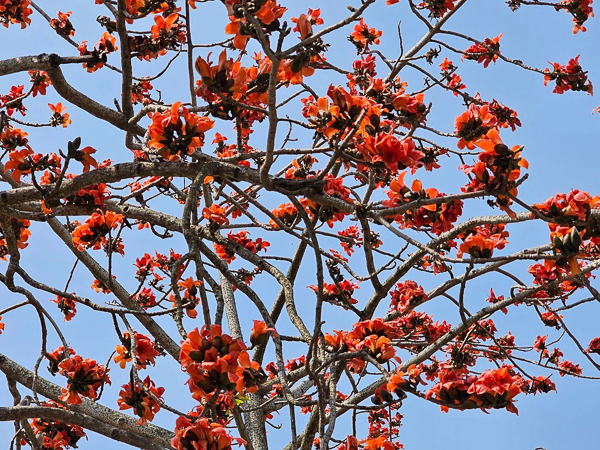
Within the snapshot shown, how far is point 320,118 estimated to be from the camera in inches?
84.0

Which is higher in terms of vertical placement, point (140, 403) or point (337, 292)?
point (337, 292)

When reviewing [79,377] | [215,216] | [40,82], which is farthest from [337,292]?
[40,82]

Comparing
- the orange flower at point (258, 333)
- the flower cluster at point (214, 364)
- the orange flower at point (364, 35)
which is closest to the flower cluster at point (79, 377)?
the orange flower at point (258, 333)

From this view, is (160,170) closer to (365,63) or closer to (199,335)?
(199,335)

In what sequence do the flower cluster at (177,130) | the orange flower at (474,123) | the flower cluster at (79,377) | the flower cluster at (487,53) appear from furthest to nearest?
the flower cluster at (487,53), the flower cluster at (79,377), the orange flower at (474,123), the flower cluster at (177,130)

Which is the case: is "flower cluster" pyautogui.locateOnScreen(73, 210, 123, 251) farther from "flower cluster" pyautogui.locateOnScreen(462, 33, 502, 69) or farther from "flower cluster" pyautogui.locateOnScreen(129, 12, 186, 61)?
"flower cluster" pyautogui.locateOnScreen(462, 33, 502, 69)

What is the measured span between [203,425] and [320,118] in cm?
117

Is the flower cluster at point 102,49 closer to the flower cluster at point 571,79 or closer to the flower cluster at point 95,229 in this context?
the flower cluster at point 95,229

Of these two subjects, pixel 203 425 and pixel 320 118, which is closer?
pixel 203 425

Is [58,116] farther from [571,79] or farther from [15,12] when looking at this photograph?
[571,79]

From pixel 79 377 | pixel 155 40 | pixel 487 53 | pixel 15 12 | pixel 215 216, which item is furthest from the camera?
pixel 487 53

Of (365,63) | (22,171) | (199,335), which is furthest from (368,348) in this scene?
(365,63)

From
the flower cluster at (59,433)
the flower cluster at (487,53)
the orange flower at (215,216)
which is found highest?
the flower cluster at (487,53)

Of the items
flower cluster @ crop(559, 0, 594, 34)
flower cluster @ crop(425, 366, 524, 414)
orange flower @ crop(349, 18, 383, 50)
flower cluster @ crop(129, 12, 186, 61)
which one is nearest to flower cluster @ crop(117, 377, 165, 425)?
flower cluster @ crop(425, 366, 524, 414)
